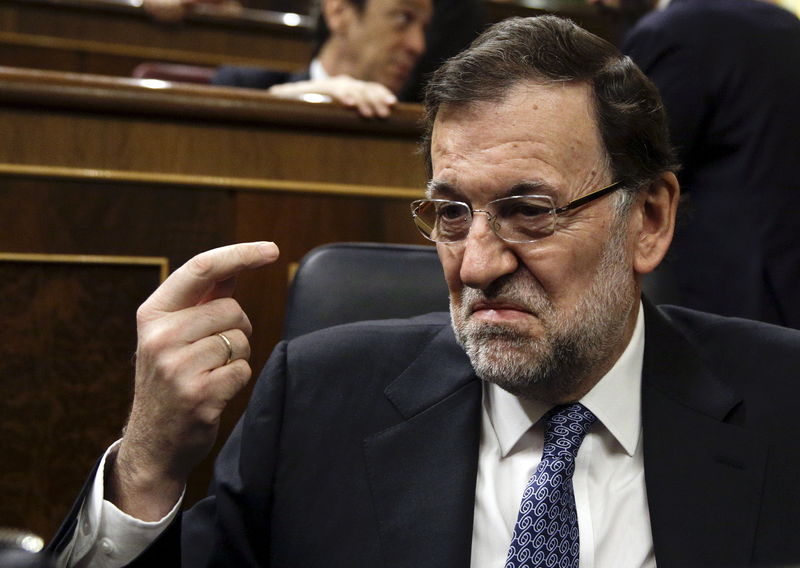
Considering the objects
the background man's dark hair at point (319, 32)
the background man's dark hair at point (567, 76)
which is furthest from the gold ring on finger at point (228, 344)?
the background man's dark hair at point (319, 32)

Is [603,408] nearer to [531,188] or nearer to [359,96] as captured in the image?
[531,188]

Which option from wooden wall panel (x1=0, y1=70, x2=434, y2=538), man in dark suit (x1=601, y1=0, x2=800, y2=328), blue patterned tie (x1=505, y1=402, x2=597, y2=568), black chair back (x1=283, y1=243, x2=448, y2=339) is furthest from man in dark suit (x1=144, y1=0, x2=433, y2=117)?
blue patterned tie (x1=505, y1=402, x2=597, y2=568)

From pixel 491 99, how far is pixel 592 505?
19.0 inches

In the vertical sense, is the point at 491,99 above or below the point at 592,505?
above

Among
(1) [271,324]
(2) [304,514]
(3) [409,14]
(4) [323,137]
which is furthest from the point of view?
(3) [409,14]

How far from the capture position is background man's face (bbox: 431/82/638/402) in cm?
114

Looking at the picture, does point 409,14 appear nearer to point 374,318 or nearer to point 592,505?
point 374,318

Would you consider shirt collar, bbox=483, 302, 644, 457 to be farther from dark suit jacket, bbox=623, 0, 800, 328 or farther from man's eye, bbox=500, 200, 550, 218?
dark suit jacket, bbox=623, 0, 800, 328

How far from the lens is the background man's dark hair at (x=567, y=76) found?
3.89 ft

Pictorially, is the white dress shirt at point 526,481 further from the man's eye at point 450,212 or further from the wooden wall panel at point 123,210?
the wooden wall panel at point 123,210

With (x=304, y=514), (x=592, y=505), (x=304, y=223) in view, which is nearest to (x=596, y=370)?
(x=592, y=505)

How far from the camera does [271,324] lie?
1.84m

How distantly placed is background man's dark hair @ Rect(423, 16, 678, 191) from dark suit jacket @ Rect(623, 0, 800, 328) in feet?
1.70

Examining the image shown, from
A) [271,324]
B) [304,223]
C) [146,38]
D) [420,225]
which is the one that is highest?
[420,225]
